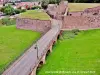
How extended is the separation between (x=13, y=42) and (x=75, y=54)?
11094mm

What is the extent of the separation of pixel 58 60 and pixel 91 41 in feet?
31.6

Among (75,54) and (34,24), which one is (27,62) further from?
(34,24)

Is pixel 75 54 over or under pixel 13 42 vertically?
over

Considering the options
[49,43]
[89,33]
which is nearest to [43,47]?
[49,43]

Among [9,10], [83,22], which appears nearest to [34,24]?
[83,22]

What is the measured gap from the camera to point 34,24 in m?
54.7

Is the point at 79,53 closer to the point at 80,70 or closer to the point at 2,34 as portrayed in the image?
the point at 80,70

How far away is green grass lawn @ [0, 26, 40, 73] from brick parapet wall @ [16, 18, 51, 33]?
1279 mm

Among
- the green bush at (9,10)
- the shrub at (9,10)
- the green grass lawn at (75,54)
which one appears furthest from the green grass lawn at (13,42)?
the shrub at (9,10)

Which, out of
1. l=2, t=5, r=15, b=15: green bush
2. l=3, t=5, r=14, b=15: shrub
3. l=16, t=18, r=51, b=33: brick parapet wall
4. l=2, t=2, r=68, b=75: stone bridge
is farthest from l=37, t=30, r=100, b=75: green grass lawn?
l=3, t=5, r=14, b=15: shrub

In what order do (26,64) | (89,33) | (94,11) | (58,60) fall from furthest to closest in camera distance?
(94,11)
(89,33)
(58,60)
(26,64)

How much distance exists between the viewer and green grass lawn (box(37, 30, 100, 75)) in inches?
1210

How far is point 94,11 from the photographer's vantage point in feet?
179

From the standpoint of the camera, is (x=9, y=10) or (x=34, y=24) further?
(x=9, y=10)
